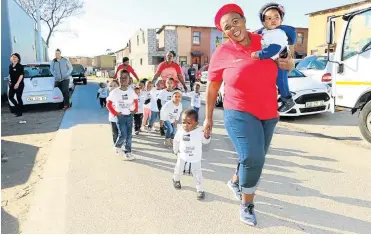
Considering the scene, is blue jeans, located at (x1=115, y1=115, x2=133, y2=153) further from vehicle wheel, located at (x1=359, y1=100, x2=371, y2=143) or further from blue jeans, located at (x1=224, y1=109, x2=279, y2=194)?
vehicle wheel, located at (x1=359, y1=100, x2=371, y2=143)

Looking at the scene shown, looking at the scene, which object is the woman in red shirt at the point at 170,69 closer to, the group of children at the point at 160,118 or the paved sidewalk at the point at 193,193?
the group of children at the point at 160,118

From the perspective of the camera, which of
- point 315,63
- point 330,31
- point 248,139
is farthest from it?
point 315,63

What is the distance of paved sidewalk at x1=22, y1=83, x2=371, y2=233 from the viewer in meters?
3.27

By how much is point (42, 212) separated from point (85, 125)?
5115mm

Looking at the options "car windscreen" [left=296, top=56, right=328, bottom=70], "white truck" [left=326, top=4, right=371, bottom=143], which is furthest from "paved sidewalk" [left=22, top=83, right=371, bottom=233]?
"car windscreen" [left=296, top=56, right=328, bottom=70]

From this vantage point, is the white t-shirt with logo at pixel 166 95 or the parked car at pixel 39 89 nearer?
the white t-shirt with logo at pixel 166 95

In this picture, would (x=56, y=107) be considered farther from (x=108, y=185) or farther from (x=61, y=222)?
(x=61, y=222)

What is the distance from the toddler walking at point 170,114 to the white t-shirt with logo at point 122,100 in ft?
2.99

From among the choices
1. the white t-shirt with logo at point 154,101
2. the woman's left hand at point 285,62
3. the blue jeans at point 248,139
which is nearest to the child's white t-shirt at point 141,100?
the white t-shirt with logo at point 154,101

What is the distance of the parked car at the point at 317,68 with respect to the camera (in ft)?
35.4

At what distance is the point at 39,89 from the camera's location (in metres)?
11.1

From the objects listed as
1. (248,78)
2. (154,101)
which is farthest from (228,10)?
(154,101)

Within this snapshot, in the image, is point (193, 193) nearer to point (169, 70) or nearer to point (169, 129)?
point (169, 129)

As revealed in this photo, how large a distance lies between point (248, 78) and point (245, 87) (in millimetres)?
84
